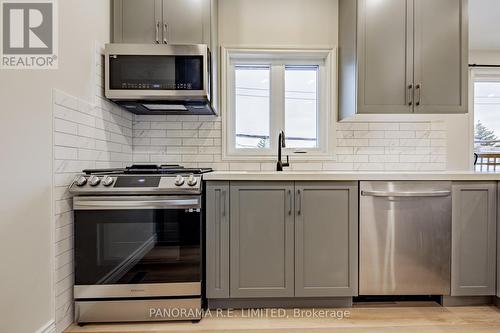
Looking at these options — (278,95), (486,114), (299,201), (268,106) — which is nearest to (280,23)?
(278,95)

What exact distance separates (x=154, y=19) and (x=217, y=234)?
1.64 meters

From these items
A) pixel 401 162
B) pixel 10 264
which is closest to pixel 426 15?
pixel 401 162

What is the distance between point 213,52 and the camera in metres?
2.31

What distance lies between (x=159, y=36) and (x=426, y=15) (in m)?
2.01

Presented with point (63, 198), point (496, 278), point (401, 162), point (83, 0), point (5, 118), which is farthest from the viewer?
point (401, 162)

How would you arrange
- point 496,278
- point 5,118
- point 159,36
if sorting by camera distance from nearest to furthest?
point 5,118 → point 496,278 → point 159,36

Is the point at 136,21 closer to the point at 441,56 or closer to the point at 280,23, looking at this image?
the point at 280,23

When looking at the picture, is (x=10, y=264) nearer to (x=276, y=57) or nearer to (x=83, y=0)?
(x=83, y=0)

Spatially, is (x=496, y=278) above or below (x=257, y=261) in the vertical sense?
below

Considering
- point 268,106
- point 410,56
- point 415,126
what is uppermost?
point 410,56

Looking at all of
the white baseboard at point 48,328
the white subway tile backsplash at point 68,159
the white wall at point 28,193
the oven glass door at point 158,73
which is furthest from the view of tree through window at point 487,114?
the white baseboard at point 48,328

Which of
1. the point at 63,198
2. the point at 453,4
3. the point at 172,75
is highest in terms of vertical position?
the point at 453,4

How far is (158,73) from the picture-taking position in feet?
6.98

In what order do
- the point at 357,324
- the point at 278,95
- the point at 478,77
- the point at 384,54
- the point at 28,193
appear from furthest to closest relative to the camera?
the point at 478,77, the point at 278,95, the point at 384,54, the point at 357,324, the point at 28,193
